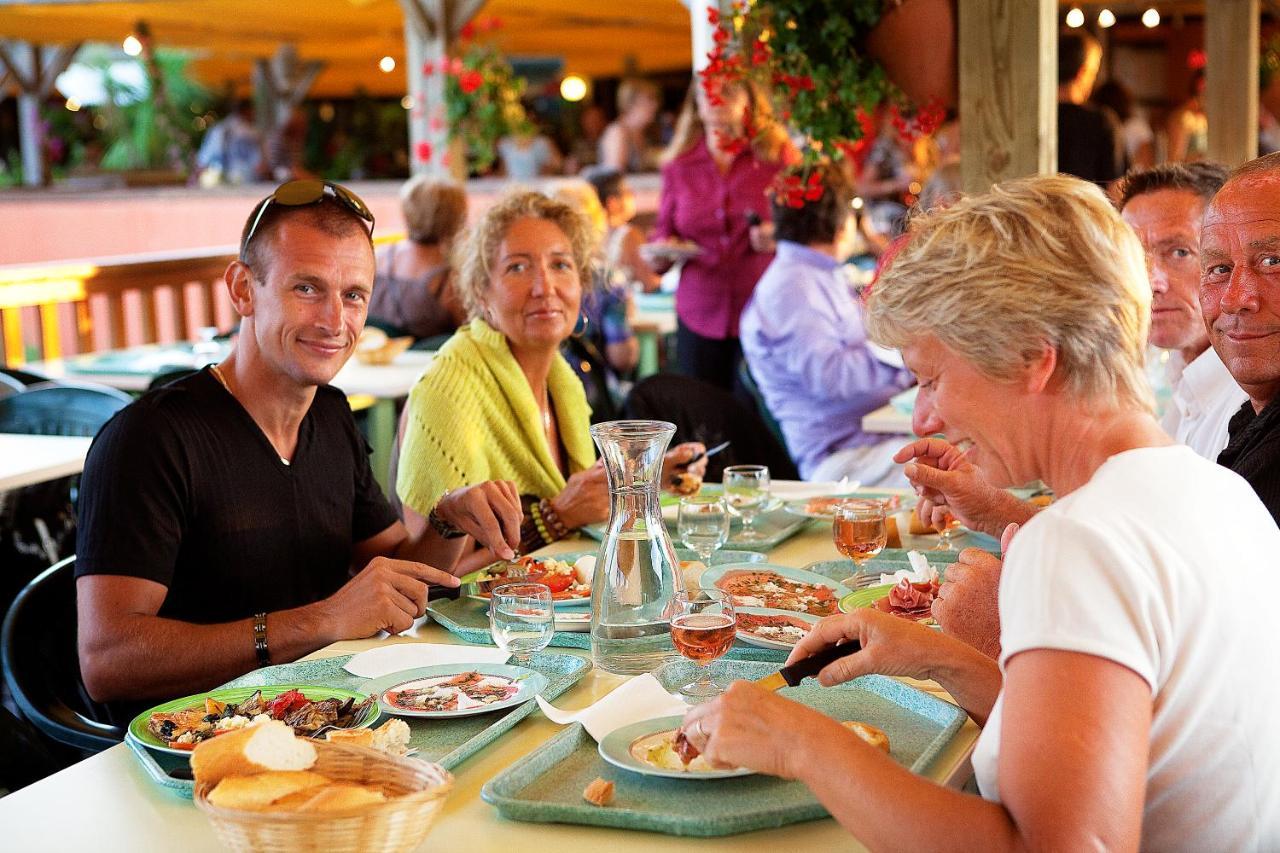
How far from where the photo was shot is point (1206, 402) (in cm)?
268

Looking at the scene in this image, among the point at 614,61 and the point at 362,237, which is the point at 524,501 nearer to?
the point at 362,237

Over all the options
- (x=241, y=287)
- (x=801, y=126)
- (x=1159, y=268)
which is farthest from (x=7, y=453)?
(x=1159, y=268)

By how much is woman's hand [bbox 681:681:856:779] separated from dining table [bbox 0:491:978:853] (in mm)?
66

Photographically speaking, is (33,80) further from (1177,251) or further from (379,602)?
(379,602)

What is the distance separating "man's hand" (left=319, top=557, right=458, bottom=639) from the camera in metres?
2.04

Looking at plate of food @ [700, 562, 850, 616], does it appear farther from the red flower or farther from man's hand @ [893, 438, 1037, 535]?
the red flower

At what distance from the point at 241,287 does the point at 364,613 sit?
2.17ft

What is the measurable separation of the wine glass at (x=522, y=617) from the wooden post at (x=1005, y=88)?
1.96 metres

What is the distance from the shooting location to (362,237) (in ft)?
7.98

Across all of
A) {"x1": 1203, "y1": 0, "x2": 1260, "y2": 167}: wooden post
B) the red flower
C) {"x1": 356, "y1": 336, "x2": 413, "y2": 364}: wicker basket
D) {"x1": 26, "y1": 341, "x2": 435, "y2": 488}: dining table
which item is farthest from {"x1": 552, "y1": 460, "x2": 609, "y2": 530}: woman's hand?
{"x1": 1203, "y1": 0, "x2": 1260, "y2": 167}: wooden post

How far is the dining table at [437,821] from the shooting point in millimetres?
1386

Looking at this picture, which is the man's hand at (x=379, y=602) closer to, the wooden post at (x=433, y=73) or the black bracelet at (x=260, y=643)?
the black bracelet at (x=260, y=643)

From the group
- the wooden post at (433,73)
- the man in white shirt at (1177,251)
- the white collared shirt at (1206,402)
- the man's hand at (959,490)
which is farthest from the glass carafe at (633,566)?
the wooden post at (433,73)

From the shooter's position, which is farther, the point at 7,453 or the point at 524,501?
the point at 7,453
